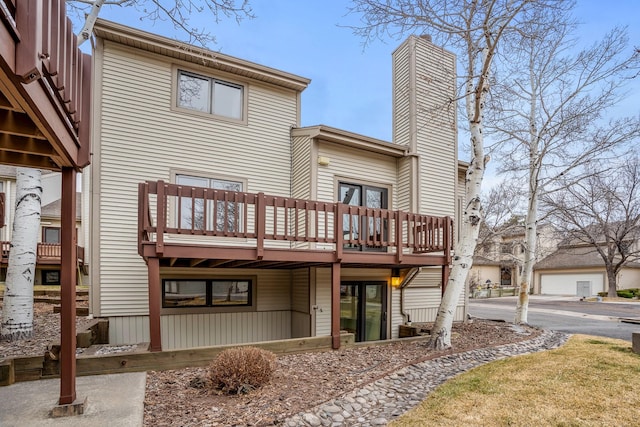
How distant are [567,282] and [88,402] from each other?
35504 millimetres

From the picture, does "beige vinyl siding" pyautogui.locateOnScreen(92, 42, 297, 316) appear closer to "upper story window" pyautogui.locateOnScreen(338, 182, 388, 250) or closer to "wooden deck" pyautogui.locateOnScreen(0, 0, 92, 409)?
"upper story window" pyautogui.locateOnScreen(338, 182, 388, 250)

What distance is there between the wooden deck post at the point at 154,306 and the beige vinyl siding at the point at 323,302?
3.99m

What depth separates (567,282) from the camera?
30.4 metres

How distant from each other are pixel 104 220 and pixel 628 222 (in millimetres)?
28371

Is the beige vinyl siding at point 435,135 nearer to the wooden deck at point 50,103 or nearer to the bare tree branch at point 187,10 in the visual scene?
the bare tree branch at point 187,10

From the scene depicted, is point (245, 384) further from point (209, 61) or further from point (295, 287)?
point (209, 61)

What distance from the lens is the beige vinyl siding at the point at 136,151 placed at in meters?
7.93

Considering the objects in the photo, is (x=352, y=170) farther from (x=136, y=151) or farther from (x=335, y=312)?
(x=136, y=151)

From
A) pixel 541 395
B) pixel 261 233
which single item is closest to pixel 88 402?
pixel 261 233

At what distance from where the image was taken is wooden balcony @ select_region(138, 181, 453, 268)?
236 inches

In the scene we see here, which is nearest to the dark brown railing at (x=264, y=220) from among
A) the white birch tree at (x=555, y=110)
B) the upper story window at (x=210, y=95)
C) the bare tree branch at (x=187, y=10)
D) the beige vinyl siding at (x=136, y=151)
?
the beige vinyl siding at (x=136, y=151)

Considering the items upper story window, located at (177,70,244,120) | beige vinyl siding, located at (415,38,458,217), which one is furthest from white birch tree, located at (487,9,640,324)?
upper story window, located at (177,70,244,120)

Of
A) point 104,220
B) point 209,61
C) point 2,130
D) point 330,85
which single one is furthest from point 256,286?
point 330,85

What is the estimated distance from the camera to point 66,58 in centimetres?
304
